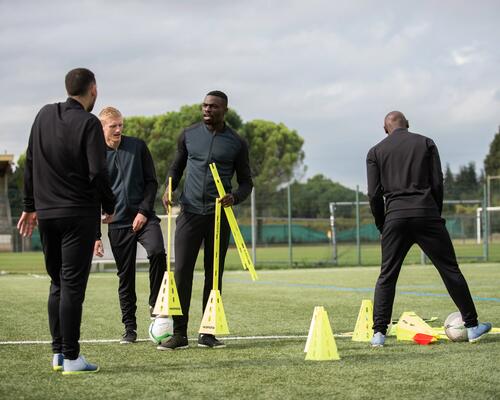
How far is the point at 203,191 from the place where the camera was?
774 centimetres

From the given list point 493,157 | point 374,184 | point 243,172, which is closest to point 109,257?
point 243,172

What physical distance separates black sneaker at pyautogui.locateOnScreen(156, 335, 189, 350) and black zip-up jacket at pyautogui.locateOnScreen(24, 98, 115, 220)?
1790 millimetres

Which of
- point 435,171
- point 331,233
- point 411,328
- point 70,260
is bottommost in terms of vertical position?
point 411,328

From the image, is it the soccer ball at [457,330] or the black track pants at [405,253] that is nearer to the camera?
the black track pants at [405,253]

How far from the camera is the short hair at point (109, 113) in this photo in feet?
26.7

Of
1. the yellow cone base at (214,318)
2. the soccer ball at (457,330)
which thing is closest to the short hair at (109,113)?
the yellow cone base at (214,318)

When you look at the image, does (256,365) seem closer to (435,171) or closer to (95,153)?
(95,153)

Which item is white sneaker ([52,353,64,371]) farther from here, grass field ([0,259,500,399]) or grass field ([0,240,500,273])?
grass field ([0,240,500,273])

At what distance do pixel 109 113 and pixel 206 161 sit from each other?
105cm

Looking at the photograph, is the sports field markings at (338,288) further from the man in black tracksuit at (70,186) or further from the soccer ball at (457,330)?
the man in black tracksuit at (70,186)

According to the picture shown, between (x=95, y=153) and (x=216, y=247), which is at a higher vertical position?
(x=95, y=153)

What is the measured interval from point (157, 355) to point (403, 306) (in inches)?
201

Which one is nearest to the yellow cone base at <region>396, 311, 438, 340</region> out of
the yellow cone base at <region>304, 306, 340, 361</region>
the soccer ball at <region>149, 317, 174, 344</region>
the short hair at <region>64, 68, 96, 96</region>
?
the yellow cone base at <region>304, 306, 340, 361</region>

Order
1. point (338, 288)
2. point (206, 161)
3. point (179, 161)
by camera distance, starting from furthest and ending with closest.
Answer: point (338, 288), point (179, 161), point (206, 161)
